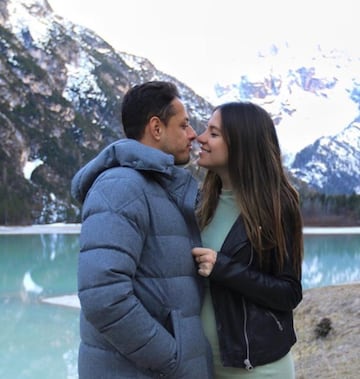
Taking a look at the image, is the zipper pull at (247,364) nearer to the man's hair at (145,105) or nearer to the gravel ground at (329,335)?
the man's hair at (145,105)

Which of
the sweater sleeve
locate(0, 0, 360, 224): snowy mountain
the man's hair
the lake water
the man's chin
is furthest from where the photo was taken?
locate(0, 0, 360, 224): snowy mountain

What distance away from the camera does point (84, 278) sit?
2.02 metres

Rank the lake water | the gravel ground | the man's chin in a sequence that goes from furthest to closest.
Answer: the lake water, the gravel ground, the man's chin

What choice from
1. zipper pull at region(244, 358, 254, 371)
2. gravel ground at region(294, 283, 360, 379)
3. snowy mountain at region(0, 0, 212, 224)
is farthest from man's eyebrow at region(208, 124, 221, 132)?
snowy mountain at region(0, 0, 212, 224)

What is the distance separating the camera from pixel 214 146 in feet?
8.28

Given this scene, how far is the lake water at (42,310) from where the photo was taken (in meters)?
12.0

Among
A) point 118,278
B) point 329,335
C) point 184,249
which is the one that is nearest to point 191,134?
point 184,249

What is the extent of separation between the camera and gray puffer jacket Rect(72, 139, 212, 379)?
200 cm

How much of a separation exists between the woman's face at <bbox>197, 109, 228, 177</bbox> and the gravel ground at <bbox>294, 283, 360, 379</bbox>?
4165 mm

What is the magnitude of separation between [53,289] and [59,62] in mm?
116918

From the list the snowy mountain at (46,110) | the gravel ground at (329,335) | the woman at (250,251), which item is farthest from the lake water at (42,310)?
the snowy mountain at (46,110)

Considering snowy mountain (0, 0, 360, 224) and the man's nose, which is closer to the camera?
the man's nose

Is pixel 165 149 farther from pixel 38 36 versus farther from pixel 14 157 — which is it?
pixel 38 36

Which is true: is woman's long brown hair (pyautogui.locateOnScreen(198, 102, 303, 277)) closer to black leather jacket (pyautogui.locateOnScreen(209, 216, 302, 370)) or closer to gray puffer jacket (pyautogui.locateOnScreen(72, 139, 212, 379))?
black leather jacket (pyautogui.locateOnScreen(209, 216, 302, 370))
